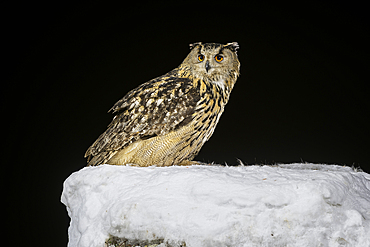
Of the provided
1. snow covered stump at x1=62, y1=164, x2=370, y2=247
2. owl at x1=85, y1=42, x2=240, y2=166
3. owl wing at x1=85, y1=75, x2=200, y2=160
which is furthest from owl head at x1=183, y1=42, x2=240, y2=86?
snow covered stump at x1=62, y1=164, x2=370, y2=247

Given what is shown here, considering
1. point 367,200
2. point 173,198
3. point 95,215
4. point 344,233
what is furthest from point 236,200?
point 95,215

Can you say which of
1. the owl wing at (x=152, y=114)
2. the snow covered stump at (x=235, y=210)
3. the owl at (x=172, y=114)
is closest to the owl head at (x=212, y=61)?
the owl at (x=172, y=114)

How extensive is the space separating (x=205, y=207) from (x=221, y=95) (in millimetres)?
1058

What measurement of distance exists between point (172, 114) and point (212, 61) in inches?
20.5

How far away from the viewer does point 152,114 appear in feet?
8.13

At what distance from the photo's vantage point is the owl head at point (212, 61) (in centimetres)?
254

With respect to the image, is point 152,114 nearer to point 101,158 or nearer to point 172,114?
point 172,114

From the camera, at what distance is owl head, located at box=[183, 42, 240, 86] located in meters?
2.54

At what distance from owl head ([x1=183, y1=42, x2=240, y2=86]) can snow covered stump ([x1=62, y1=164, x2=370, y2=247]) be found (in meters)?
0.82

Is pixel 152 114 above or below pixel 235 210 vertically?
above

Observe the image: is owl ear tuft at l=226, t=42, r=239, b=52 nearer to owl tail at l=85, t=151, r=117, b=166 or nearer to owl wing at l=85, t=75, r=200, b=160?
owl wing at l=85, t=75, r=200, b=160

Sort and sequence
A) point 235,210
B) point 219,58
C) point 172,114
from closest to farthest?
point 235,210 → point 172,114 → point 219,58

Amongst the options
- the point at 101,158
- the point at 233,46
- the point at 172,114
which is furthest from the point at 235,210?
the point at 233,46

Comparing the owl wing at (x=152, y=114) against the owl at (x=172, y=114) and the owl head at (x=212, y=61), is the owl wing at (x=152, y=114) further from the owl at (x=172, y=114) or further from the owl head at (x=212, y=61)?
the owl head at (x=212, y=61)
